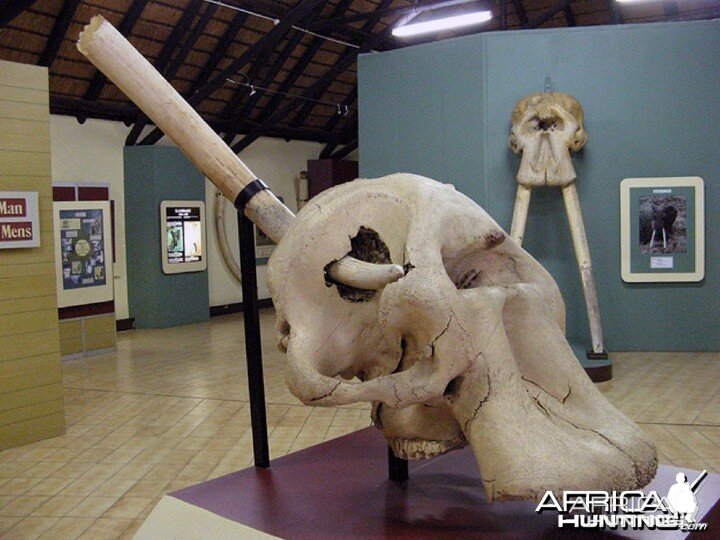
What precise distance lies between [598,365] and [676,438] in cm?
173

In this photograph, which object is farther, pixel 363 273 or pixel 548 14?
pixel 548 14

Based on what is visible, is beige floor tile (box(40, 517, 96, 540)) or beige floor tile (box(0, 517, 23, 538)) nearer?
beige floor tile (box(40, 517, 96, 540))

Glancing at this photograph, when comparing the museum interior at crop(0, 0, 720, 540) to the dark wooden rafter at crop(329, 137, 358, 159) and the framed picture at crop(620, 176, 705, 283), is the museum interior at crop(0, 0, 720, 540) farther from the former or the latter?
the dark wooden rafter at crop(329, 137, 358, 159)

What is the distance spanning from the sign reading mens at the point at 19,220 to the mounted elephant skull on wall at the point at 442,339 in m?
3.85

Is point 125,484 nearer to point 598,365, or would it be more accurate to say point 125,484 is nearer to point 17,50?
point 598,365

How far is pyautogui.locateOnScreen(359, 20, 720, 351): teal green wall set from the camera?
25.7 feet

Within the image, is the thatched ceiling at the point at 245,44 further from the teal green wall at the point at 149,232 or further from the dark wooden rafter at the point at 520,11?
the teal green wall at the point at 149,232

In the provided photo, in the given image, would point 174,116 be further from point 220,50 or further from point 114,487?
point 220,50

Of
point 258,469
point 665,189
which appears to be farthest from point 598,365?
point 258,469

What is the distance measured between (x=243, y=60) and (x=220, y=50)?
1.19 ft

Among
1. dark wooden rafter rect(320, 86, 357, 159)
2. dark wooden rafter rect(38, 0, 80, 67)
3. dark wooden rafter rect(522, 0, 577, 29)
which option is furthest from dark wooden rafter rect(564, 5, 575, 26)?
dark wooden rafter rect(38, 0, 80, 67)

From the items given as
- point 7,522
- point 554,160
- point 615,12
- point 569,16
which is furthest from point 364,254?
point 569,16

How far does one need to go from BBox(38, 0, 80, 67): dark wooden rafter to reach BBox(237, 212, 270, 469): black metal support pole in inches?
310

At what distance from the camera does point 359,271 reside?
1.78 meters
